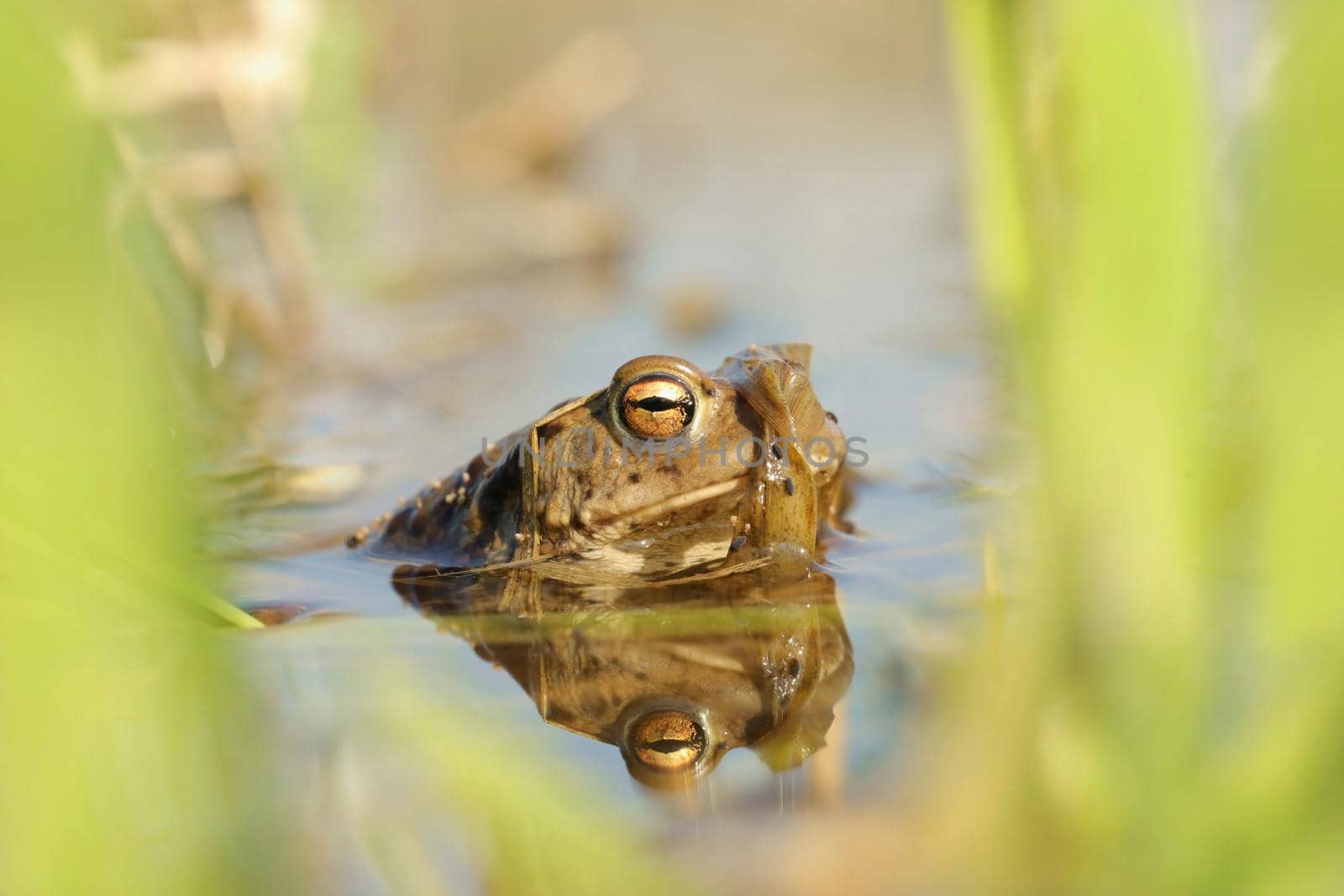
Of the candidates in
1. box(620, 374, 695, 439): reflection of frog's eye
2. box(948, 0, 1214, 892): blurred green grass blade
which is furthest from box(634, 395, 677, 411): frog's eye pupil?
box(948, 0, 1214, 892): blurred green grass blade

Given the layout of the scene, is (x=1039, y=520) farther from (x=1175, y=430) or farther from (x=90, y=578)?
(x=90, y=578)

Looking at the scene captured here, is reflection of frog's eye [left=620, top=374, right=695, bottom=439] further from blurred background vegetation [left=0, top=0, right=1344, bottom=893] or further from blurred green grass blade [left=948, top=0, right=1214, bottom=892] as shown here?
blurred green grass blade [left=948, top=0, right=1214, bottom=892]

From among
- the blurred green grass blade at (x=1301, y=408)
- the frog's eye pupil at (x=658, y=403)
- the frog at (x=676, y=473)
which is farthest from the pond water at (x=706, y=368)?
the blurred green grass blade at (x=1301, y=408)

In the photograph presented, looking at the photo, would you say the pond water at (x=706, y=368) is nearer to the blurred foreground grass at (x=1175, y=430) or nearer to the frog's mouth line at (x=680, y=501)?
the frog's mouth line at (x=680, y=501)

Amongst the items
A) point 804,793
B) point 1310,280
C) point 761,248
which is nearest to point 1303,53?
point 1310,280

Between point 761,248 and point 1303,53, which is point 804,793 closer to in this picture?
point 1303,53

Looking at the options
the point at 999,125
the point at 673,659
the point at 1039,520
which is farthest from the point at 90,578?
the point at 673,659
